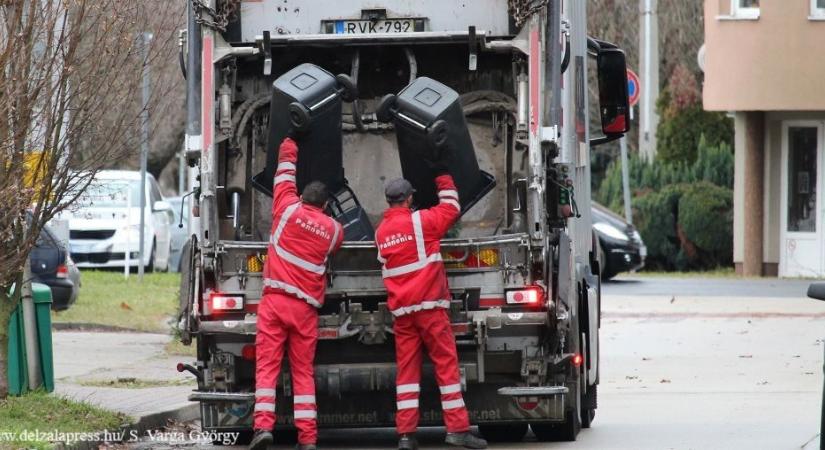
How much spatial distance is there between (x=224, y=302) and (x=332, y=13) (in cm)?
181

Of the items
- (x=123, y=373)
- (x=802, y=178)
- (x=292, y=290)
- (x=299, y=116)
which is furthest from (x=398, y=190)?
(x=802, y=178)

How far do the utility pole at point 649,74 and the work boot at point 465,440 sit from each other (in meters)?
23.8

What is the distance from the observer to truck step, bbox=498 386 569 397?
9484 millimetres

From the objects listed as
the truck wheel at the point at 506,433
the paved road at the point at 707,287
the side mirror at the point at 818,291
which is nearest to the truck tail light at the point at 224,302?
the truck wheel at the point at 506,433

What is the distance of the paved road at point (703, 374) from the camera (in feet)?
34.7

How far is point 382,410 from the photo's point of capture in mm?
9875

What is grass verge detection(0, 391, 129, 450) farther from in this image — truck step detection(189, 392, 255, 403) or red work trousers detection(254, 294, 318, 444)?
red work trousers detection(254, 294, 318, 444)

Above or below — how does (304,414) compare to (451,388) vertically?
below

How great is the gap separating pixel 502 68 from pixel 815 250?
60.2 ft

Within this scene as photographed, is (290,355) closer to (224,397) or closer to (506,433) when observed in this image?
(224,397)

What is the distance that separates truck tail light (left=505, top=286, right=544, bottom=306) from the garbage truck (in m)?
0.01

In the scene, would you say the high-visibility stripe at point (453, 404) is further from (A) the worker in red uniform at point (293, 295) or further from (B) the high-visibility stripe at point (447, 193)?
(B) the high-visibility stripe at point (447, 193)

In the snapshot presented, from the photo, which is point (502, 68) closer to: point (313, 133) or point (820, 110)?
point (313, 133)

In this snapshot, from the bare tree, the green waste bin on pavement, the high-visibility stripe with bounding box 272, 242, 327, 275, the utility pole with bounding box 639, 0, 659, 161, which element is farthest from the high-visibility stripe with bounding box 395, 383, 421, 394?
the utility pole with bounding box 639, 0, 659, 161
